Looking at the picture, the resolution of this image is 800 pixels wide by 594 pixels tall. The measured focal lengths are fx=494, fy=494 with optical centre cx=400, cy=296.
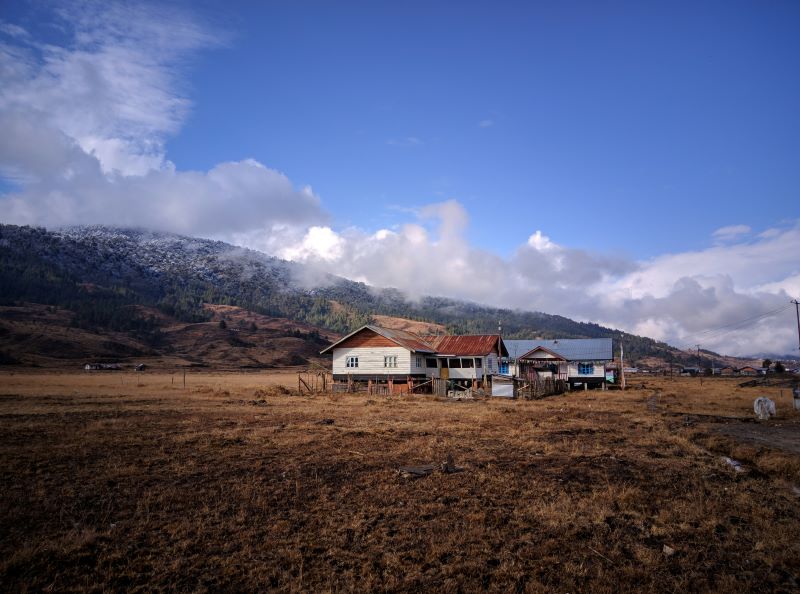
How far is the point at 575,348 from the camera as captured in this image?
204 feet

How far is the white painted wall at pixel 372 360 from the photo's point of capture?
4653cm

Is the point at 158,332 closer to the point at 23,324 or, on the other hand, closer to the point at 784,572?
the point at 23,324

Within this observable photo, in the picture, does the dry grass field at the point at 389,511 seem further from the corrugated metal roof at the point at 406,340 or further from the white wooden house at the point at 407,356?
the white wooden house at the point at 407,356

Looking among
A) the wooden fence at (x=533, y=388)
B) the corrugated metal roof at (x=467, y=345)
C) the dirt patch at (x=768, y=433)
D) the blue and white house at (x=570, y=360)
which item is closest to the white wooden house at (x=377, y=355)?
the corrugated metal roof at (x=467, y=345)

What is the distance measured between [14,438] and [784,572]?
22.0 m

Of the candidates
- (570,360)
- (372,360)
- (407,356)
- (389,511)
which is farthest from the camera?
(570,360)

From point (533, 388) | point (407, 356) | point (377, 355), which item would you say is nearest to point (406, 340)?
point (407, 356)

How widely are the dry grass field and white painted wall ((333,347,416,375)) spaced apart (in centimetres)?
2590

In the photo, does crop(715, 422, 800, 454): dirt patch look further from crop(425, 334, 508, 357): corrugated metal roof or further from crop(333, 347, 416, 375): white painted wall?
crop(333, 347, 416, 375): white painted wall

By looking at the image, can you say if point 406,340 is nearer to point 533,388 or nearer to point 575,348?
point 533,388

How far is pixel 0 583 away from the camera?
264 inches

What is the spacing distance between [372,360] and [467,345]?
10138mm

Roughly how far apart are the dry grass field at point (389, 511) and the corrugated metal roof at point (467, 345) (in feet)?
94.4

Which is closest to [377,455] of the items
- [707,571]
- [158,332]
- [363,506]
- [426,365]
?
[363,506]
